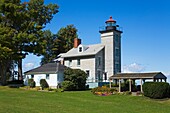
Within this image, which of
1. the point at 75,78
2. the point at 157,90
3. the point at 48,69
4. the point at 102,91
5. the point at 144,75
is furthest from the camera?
the point at 48,69

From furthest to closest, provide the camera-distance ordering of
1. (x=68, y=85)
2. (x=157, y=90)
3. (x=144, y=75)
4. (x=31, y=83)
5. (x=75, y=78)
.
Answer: (x=31, y=83) < (x=75, y=78) < (x=68, y=85) < (x=144, y=75) < (x=157, y=90)

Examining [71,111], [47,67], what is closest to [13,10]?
[47,67]

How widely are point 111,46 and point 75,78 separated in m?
12.9

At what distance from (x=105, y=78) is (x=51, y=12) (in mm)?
17716

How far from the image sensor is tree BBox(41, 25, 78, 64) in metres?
58.8

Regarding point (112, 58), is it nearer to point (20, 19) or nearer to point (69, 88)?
point (69, 88)

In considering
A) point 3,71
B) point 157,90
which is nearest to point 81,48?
point 3,71

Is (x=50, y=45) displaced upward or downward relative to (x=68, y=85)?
upward

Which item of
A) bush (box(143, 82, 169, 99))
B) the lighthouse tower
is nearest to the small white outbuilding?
the lighthouse tower

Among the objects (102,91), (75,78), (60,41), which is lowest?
(102,91)

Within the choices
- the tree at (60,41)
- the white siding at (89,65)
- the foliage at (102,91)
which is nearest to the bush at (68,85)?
the foliage at (102,91)

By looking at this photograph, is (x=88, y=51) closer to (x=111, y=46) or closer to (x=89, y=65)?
(x=89, y=65)

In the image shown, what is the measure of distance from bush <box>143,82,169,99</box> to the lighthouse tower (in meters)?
19.3

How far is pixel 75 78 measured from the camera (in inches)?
1485
